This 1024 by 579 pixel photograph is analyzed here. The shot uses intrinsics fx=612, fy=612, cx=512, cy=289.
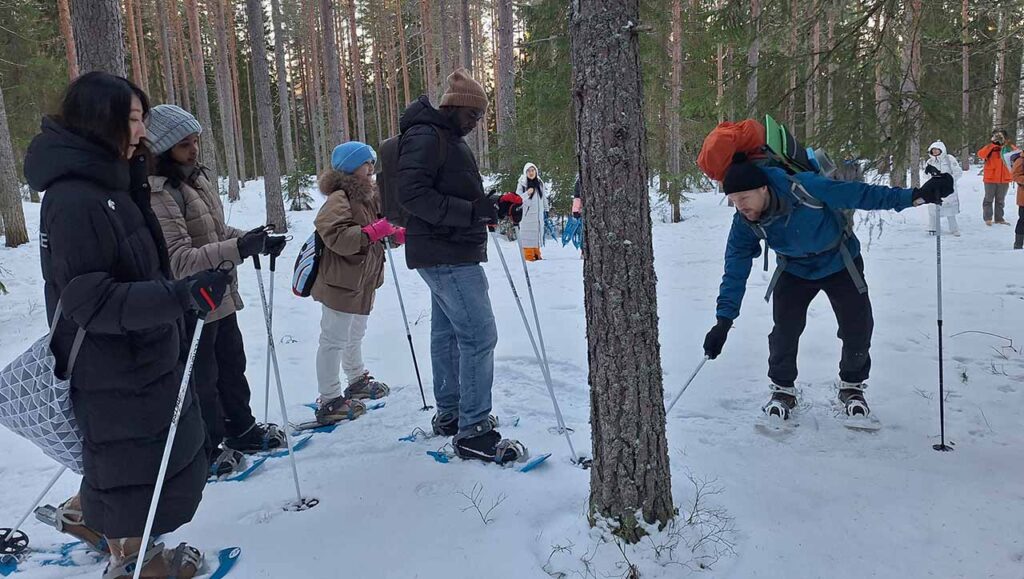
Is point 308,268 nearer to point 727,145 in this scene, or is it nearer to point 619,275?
point 619,275

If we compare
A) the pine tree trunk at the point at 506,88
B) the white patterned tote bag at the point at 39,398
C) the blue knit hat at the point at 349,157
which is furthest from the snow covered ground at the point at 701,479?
the pine tree trunk at the point at 506,88

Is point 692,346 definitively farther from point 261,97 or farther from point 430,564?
point 261,97

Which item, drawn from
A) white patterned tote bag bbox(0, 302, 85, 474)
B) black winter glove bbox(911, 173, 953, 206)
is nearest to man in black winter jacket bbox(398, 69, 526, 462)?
white patterned tote bag bbox(0, 302, 85, 474)

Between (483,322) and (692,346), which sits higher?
(483,322)

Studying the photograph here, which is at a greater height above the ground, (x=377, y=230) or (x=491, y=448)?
(x=377, y=230)

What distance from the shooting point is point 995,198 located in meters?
12.9

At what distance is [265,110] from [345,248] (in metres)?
10.6

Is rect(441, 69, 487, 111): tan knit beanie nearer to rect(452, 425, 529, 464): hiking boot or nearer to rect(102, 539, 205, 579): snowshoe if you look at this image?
rect(452, 425, 529, 464): hiking boot

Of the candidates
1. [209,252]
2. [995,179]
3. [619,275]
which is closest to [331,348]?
[209,252]

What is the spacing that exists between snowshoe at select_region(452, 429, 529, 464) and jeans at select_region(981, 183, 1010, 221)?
14.0 meters

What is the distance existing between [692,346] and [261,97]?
1116 cm

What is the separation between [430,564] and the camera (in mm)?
2561

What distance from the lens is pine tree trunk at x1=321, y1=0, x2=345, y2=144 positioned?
14.1 metres

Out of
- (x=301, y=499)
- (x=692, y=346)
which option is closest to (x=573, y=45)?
(x=301, y=499)
